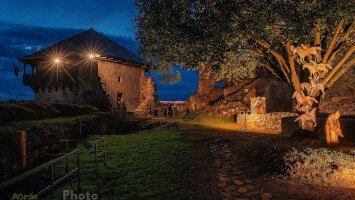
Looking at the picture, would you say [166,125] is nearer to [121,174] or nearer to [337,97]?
[121,174]

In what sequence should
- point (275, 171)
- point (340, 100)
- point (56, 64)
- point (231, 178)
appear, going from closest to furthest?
point (231, 178) < point (275, 171) < point (340, 100) < point (56, 64)

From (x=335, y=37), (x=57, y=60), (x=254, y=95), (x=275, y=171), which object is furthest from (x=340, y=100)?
(x=57, y=60)

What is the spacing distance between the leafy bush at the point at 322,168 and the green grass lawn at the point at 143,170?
12.0 ft

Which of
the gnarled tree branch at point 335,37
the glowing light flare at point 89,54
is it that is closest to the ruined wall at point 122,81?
the glowing light flare at point 89,54

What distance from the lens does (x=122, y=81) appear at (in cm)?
4344

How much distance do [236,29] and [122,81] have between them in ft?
99.4

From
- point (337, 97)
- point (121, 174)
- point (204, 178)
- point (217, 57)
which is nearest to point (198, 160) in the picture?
point (204, 178)

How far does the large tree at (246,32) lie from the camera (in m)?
14.4

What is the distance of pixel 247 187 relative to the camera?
10203 millimetres

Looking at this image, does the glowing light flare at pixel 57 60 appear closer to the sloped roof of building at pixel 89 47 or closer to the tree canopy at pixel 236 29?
the sloped roof of building at pixel 89 47

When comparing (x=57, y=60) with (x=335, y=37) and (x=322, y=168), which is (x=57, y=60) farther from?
(x=322, y=168)

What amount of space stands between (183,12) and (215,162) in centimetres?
814

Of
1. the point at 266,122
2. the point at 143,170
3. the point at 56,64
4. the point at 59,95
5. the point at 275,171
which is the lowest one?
the point at 143,170

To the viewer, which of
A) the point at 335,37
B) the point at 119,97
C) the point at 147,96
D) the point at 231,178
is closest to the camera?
the point at 231,178
